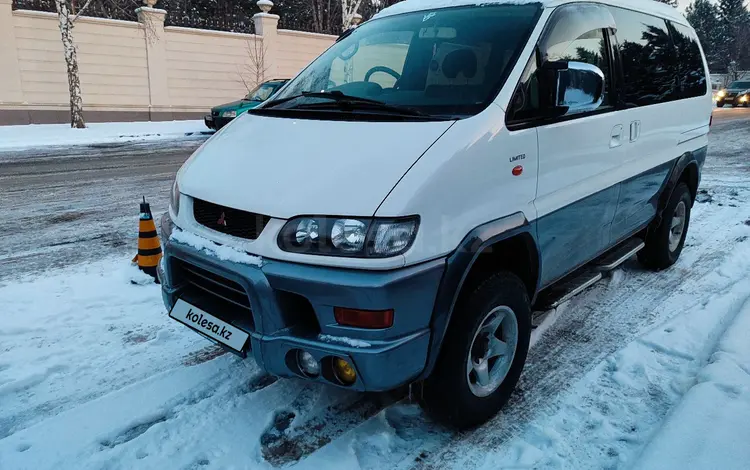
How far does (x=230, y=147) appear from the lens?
3180mm

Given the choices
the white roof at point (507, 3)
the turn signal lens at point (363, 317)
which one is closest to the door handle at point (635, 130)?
the white roof at point (507, 3)

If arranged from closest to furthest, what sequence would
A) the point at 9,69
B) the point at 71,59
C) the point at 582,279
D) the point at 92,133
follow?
the point at 582,279
the point at 92,133
the point at 71,59
the point at 9,69

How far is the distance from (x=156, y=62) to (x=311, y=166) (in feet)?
71.9

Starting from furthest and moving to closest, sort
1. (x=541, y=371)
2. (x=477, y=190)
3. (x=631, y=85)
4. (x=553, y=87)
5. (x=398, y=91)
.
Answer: (x=631, y=85) < (x=541, y=371) < (x=398, y=91) < (x=553, y=87) < (x=477, y=190)

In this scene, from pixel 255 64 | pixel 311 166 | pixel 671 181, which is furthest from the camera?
pixel 255 64

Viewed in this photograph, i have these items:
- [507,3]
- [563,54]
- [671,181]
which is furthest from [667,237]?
[507,3]

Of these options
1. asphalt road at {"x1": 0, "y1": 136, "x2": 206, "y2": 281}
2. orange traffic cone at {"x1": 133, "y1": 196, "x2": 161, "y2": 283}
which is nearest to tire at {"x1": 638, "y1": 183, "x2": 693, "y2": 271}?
orange traffic cone at {"x1": 133, "y1": 196, "x2": 161, "y2": 283}

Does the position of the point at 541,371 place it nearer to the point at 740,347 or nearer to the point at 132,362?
the point at 740,347

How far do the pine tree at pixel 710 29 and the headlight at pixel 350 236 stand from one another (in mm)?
80807

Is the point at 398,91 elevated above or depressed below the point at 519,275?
above

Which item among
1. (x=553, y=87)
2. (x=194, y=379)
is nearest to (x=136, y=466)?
(x=194, y=379)

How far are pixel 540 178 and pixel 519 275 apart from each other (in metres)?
0.55

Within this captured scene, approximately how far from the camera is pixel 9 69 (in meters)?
19.0

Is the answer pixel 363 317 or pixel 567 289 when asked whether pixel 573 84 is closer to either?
pixel 567 289
